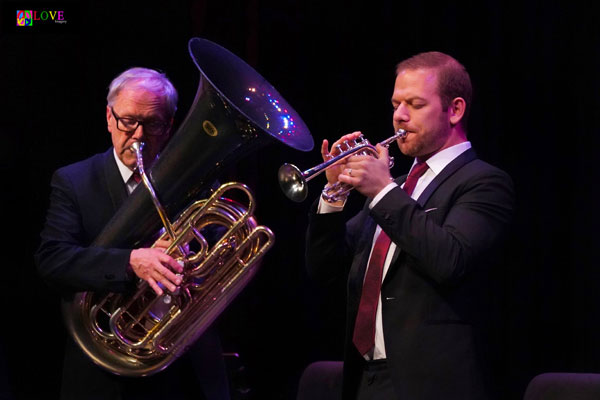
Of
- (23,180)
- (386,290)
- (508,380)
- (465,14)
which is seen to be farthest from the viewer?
(23,180)

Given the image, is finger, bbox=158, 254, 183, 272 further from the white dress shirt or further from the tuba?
the white dress shirt

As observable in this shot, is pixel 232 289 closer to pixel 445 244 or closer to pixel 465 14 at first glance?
pixel 445 244

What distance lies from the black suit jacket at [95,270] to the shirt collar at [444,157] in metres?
0.97

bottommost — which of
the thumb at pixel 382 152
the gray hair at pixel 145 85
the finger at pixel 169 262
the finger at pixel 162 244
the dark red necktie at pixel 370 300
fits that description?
the dark red necktie at pixel 370 300

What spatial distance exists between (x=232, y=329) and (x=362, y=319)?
1.71 m

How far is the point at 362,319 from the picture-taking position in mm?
2273

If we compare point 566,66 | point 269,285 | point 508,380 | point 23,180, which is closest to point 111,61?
point 23,180

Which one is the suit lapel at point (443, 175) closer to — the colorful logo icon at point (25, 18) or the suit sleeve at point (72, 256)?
the suit sleeve at point (72, 256)

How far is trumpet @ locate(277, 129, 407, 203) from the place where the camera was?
2375 mm

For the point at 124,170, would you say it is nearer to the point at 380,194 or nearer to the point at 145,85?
the point at 145,85

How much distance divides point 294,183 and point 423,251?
49 centimetres

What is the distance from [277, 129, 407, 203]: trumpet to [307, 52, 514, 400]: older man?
3 cm

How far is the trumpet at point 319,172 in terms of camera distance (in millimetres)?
2375

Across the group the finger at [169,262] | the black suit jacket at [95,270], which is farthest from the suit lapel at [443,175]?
the black suit jacket at [95,270]
